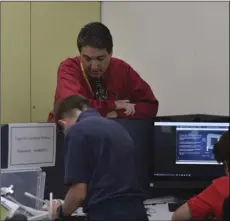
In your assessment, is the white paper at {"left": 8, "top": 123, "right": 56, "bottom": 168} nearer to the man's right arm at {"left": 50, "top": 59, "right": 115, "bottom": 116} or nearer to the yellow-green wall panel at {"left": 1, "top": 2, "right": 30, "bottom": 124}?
the man's right arm at {"left": 50, "top": 59, "right": 115, "bottom": 116}

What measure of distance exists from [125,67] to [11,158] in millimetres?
902

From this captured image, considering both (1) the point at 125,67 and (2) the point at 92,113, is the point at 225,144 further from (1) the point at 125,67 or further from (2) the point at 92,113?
(1) the point at 125,67

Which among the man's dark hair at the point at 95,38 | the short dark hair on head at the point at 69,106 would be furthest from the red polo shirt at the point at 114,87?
the short dark hair on head at the point at 69,106

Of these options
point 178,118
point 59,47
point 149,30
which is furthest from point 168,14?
point 178,118

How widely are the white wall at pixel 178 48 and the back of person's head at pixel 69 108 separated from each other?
1.71 meters

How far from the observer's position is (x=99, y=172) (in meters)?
1.61

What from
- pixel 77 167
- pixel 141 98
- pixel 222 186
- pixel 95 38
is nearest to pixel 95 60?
pixel 95 38

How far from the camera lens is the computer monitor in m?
2.23

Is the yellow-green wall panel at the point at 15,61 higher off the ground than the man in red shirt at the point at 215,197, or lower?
higher

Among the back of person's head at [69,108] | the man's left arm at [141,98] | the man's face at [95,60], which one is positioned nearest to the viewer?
the back of person's head at [69,108]

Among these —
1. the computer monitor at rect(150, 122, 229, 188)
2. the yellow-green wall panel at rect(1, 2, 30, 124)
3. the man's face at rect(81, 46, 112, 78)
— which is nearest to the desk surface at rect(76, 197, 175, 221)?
the computer monitor at rect(150, 122, 229, 188)

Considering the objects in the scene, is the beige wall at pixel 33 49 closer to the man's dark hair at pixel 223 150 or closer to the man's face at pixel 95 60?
the man's face at pixel 95 60

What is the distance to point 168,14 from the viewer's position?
11.5ft

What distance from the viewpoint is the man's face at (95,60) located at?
2.19 meters
